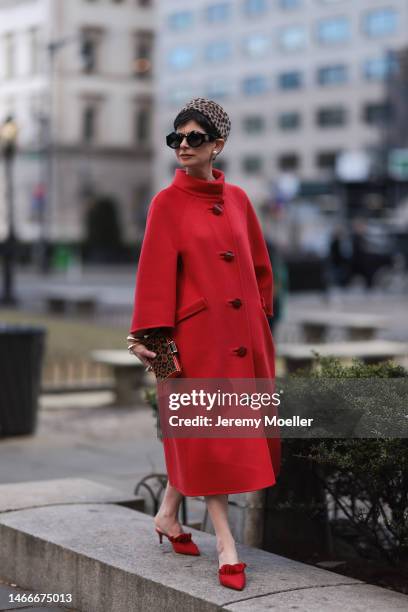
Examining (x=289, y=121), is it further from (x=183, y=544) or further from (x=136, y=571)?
(x=136, y=571)

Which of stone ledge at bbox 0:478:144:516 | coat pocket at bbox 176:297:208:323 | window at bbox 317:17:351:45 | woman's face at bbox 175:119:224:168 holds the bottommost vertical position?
stone ledge at bbox 0:478:144:516

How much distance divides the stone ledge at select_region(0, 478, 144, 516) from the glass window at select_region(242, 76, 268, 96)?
83843mm

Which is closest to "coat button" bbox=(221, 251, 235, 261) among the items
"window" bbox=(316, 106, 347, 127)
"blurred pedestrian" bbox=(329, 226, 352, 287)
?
"blurred pedestrian" bbox=(329, 226, 352, 287)

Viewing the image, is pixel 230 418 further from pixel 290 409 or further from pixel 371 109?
pixel 371 109

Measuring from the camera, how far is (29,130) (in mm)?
82812

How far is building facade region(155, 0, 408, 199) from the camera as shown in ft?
267

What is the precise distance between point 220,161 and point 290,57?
9170 mm

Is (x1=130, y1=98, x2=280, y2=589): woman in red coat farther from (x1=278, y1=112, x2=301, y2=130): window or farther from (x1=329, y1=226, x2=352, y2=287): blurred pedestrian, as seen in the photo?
(x1=278, y1=112, x2=301, y2=130): window

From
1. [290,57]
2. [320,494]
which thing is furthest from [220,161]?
A: [320,494]

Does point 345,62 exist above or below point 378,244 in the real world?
above

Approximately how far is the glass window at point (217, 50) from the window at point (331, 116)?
31.5 ft

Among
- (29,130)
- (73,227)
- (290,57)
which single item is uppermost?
(290,57)

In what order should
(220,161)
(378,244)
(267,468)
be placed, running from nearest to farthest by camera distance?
(267,468) < (378,244) < (220,161)

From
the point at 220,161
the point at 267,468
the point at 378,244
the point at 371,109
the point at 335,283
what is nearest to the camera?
the point at 267,468
